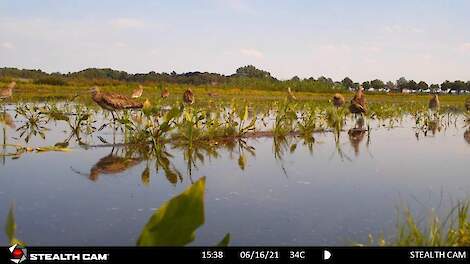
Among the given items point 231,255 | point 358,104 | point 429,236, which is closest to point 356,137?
point 358,104

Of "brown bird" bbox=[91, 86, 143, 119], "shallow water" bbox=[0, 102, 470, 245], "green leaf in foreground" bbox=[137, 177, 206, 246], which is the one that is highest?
"brown bird" bbox=[91, 86, 143, 119]

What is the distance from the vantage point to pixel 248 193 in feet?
10.1

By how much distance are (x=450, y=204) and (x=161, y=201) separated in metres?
1.68

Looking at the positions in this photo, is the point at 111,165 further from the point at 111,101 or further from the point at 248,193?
the point at 111,101

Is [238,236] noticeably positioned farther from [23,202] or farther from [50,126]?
[50,126]

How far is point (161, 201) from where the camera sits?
2.80 metres

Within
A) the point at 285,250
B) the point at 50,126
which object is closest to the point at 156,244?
the point at 285,250

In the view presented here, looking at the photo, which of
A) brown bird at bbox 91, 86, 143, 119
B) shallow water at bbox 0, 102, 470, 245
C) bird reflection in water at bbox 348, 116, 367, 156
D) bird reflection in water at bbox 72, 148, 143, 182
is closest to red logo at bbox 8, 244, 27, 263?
shallow water at bbox 0, 102, 470, 245

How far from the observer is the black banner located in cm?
144

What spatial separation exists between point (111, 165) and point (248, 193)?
4.42 ft

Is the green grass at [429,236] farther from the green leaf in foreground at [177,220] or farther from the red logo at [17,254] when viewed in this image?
the red logo at [17,254]

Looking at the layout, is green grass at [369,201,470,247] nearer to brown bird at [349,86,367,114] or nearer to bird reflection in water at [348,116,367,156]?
bird reflection in water at [348,116,367,156]

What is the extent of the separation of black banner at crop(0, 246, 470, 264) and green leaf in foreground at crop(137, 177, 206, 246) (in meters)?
0.03

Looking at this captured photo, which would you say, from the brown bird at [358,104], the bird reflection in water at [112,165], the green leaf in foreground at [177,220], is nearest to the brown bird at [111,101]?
the bird reflection in water at [112,165]
